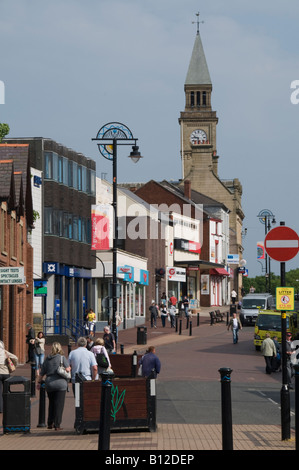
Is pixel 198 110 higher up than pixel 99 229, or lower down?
higher up

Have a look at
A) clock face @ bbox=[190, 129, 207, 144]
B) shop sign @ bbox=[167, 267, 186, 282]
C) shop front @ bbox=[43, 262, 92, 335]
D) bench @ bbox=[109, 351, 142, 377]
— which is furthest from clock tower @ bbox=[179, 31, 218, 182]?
bench @ bbox=[109, 351, 142, 377]

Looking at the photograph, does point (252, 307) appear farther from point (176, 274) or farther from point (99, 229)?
point (176, 274)

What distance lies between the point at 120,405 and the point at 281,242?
3973 mm

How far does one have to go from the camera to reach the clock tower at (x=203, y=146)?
119688 millimetres

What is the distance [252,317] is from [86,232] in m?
12.0

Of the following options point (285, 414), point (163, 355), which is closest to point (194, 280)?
point (163, 355)

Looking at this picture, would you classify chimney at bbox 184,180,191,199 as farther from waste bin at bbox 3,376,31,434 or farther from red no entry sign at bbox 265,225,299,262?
red no entry sign at bbox 265,225,299,262

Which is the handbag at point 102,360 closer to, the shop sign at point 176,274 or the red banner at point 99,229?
the red banner at point 99,229

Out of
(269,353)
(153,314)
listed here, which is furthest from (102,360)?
(153,314)

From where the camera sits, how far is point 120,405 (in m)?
15.1

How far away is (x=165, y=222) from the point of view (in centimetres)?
7762

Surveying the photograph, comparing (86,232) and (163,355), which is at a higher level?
(86,232)
